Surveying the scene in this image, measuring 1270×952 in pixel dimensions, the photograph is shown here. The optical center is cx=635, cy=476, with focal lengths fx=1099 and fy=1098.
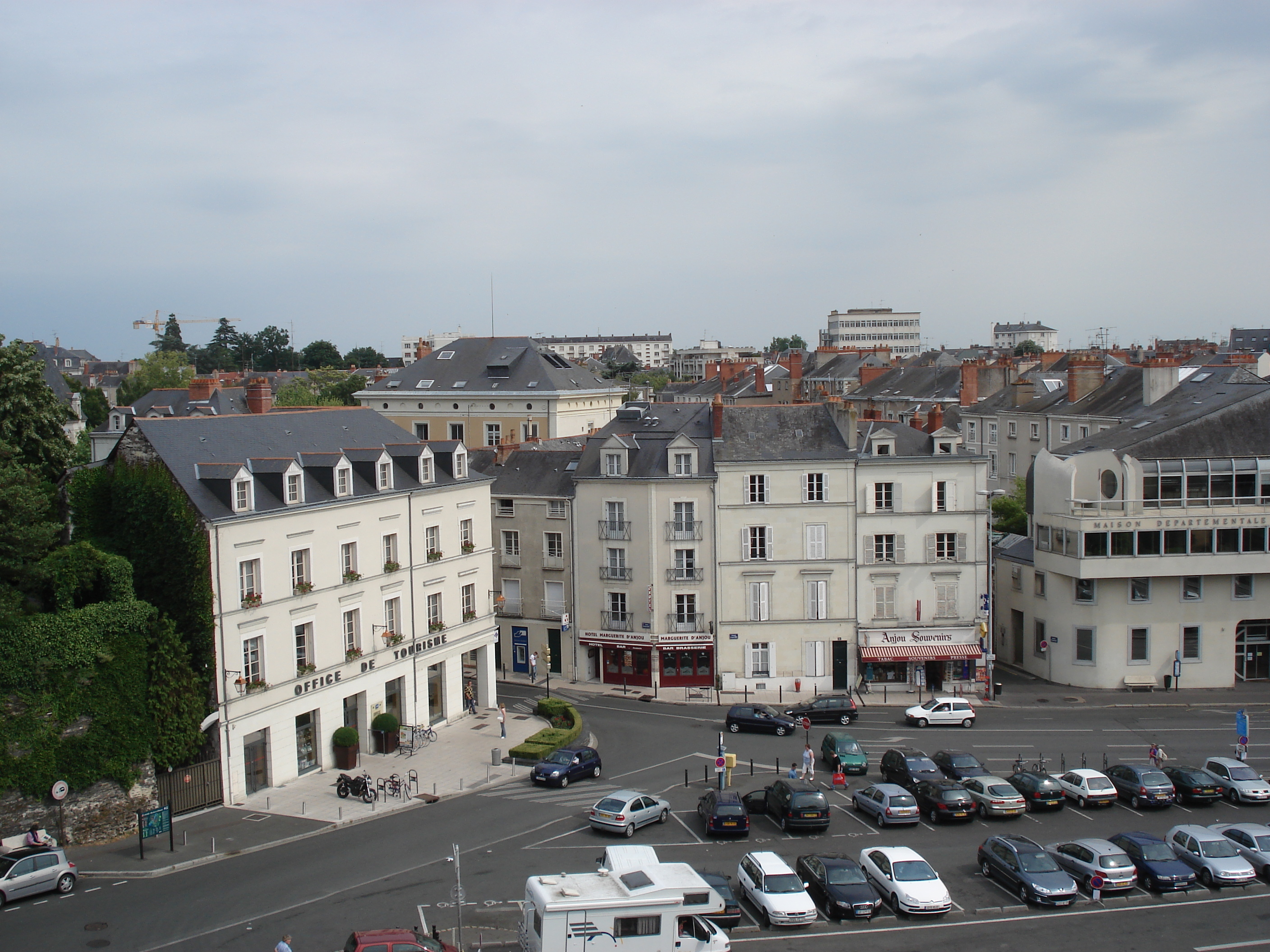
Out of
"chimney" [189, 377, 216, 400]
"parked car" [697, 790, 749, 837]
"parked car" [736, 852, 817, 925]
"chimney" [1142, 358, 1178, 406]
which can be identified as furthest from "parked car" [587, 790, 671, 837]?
"chimney" [189, 377, 216, 400]

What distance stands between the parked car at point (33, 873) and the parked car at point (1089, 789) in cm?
3191

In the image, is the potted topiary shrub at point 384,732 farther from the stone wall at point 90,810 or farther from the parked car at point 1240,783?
the parked car at point 1240,783

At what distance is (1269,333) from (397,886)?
571 feet

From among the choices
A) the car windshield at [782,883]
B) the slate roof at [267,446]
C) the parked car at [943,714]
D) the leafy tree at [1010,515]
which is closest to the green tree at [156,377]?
the slate roof at [267,446]

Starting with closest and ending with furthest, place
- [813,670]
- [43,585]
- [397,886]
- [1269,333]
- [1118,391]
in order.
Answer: [397,886] → [43,585] → [813,670] → [1118,391] → [1269,333]

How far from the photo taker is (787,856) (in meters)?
34.1

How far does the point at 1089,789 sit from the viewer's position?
3844cm

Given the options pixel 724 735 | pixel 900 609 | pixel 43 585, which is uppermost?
pixel 43 585

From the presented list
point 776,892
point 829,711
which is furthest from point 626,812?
point 829,711

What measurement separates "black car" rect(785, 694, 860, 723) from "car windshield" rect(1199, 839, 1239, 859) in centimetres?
2008

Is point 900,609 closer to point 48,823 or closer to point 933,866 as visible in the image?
point 933,866

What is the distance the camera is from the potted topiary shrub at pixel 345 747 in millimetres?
43188

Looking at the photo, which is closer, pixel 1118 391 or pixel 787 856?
pixel 787 856

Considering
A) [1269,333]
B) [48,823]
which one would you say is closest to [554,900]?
[48,823]
